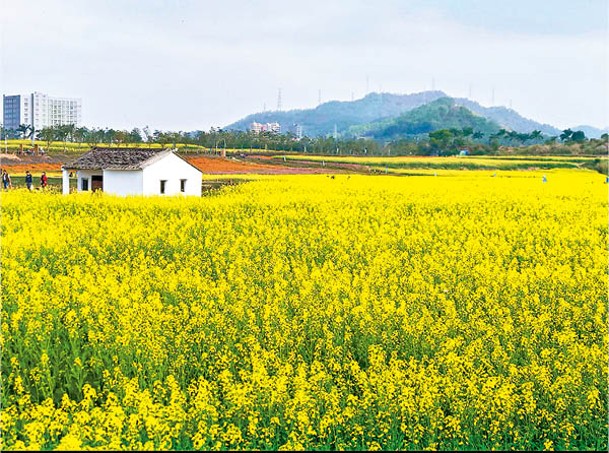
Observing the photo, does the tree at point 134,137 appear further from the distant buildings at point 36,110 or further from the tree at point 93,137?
the distant buildings at point 36,110

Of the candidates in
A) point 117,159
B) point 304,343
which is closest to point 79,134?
point 117,159

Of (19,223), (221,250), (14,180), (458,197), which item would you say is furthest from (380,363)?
(14,180)

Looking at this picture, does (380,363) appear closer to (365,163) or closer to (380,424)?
(380,424)

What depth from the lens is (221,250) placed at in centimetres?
1307

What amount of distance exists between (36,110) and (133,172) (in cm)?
15397

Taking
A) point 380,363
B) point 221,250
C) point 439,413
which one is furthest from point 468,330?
point 221,250

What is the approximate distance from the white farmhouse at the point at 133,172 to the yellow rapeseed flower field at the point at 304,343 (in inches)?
627

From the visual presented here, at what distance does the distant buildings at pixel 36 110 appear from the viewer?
561 ft

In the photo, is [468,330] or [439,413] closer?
[439,413]

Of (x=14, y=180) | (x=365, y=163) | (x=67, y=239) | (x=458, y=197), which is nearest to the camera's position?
(x=67, y=239)

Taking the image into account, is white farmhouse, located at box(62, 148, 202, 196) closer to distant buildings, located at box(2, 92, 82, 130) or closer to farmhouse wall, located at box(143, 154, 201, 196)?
farmhouse wall, located at box(143, 154, 201, 196)

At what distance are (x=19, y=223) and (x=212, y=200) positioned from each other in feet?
23.0

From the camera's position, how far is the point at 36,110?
17162 cm

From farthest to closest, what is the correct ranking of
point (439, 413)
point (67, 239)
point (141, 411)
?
point (67, 239), point (439, 413), point (141, 411)
